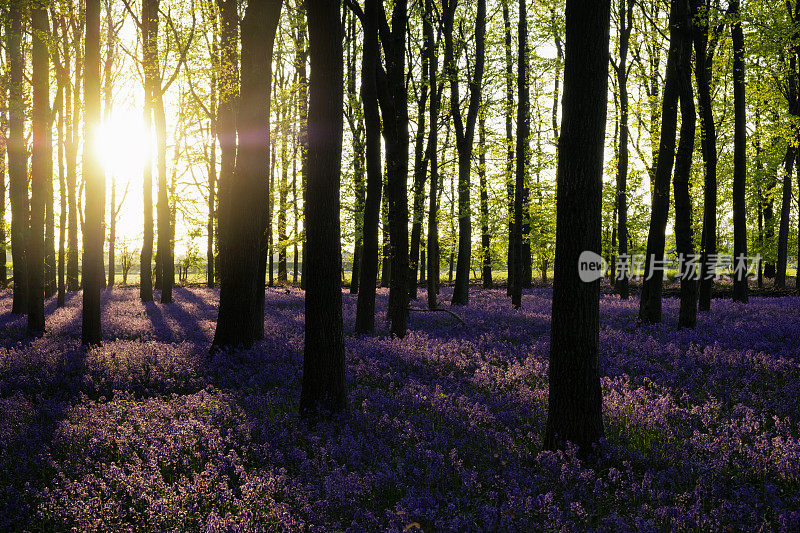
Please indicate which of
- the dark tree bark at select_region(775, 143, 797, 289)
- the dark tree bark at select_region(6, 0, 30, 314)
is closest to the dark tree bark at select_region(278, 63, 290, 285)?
the dark tree bark at select_region(6, 0, 30, 314)

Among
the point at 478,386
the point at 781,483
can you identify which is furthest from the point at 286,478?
the point at 781,483

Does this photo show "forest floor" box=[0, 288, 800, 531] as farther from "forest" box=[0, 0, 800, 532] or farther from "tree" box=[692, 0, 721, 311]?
"tree" box=[692, 0, 721, 311]

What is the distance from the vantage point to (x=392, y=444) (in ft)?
17.0

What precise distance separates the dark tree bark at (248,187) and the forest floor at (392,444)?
2.46 feet

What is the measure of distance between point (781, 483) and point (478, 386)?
3742 mm

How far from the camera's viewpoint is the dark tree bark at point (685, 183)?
11.9m

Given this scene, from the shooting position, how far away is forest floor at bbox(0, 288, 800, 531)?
379 centimetres

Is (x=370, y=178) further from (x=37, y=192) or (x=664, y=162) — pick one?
(x=37, y=192)

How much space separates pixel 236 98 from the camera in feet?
50.3

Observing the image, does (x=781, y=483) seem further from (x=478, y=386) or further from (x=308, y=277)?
(x=308, y=277)

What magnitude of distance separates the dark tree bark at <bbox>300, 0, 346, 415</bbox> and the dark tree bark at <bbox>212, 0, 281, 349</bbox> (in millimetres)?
3927

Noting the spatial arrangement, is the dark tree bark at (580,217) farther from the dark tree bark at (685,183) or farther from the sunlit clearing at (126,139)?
the sunlit clearing at (126,139)

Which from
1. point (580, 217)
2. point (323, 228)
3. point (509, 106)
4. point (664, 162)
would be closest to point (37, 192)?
point (323, 228)

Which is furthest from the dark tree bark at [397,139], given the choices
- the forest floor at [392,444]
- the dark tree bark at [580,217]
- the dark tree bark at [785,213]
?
the dark tree bark at [785,213]
